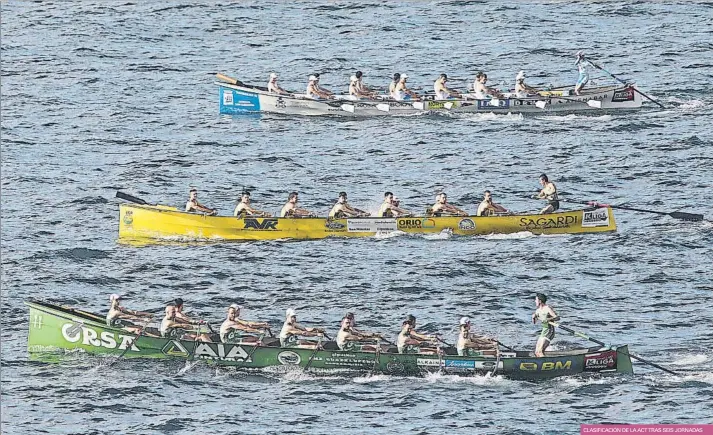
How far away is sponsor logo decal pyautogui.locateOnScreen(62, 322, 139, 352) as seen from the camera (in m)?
59.4

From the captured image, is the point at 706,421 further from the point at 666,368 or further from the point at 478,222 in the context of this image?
the point at 478,222

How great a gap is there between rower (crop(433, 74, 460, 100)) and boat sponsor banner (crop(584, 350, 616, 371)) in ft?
103

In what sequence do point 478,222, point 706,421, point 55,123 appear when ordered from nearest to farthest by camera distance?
1. point 706,421
2. point 478,222
3. point 55,123

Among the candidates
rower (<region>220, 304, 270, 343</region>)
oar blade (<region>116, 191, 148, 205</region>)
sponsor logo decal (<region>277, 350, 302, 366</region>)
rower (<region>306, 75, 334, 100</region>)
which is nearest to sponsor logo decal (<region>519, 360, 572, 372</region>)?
sponsor logo decal (<region>277, 350, 302, 366</region>)

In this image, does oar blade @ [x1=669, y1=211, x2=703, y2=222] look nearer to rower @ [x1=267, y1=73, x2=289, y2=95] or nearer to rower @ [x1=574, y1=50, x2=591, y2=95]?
rower @ [x1=574, y1=50, x2=591, y2=95]

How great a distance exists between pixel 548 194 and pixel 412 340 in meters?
16.1

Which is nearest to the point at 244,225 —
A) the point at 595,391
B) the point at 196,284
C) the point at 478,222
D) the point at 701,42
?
the point at 196,284

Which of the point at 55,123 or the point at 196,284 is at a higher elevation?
the point at 55,123

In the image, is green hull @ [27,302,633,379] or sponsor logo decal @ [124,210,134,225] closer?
green hull @ [27,302,633,379]

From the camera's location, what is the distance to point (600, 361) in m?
57.1

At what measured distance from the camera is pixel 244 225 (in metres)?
70.9

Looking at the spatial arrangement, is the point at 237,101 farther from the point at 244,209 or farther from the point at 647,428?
the point at 647,428

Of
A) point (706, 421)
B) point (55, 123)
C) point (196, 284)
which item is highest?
point (55, 123)

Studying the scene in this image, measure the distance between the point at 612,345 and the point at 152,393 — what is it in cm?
1553
